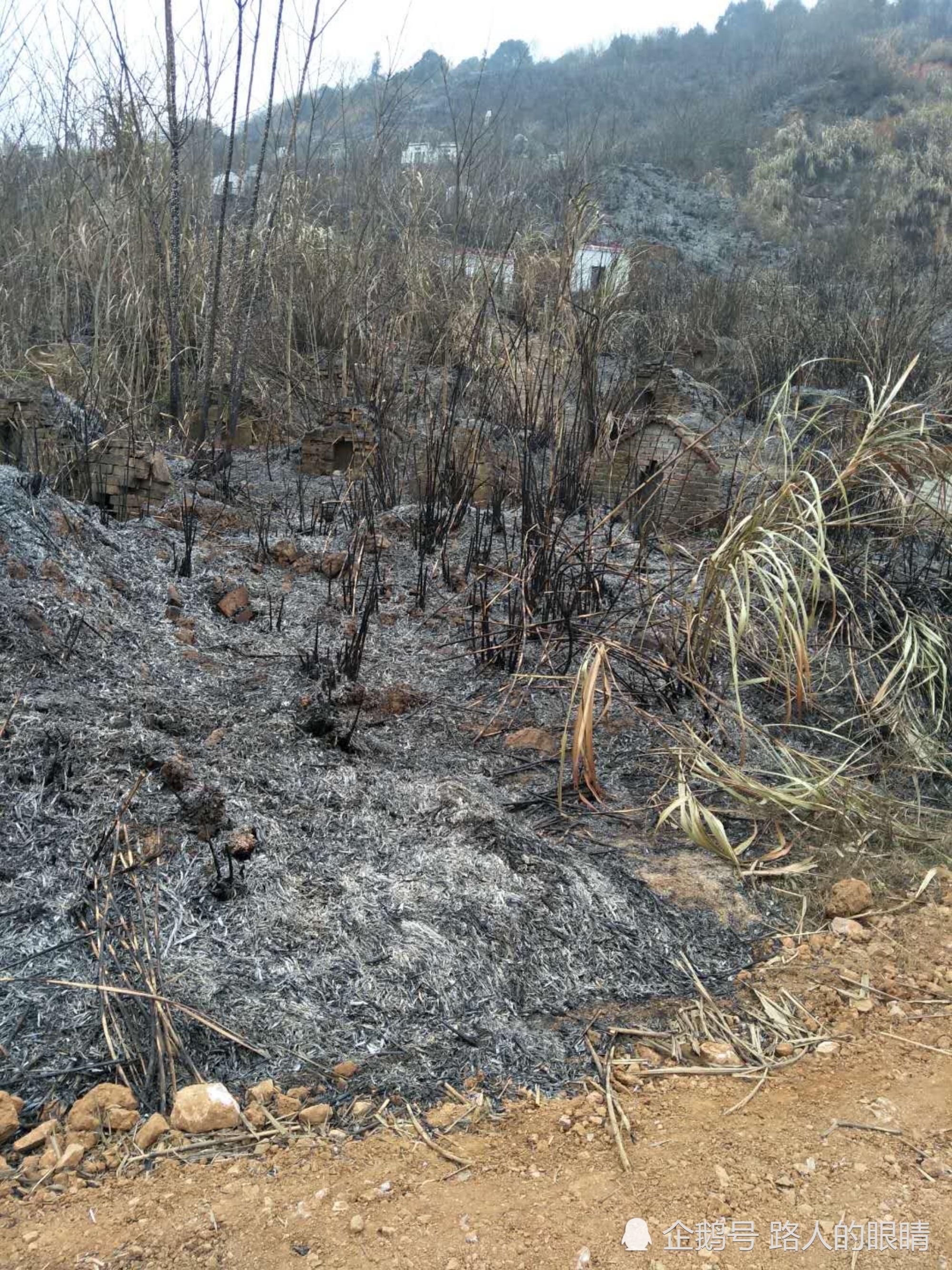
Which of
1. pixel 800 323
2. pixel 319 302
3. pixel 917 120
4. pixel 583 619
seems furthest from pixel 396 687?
pixel 917 120

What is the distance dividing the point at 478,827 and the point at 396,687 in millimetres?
733

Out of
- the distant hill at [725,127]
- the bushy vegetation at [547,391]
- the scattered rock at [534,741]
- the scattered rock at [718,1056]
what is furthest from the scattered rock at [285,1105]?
the distant hill at [725,127]

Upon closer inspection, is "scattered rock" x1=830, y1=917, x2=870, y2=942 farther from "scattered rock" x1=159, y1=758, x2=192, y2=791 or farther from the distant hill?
the distant hill

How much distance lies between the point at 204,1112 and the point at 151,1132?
72mm

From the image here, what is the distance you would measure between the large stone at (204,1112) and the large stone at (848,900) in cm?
124

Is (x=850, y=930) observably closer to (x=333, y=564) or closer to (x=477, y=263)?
(x=333, y=564)

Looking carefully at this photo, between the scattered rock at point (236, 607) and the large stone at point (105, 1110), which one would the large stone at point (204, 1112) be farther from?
the scattered rock at point (236, 607)

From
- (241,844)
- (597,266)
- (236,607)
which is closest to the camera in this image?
(241,844)

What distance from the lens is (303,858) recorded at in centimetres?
198

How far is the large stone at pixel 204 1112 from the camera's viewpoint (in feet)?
4.47

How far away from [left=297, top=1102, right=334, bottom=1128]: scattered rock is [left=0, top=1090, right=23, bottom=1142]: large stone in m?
0.39

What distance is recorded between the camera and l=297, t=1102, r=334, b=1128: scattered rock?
140 centimetres

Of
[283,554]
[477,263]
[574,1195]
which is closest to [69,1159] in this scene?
[574,1195]

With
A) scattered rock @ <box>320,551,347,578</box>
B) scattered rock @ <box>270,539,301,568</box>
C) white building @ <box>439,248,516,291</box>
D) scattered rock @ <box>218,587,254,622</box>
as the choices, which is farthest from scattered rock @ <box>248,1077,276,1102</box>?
white building @ <box>439,248,516,291</box>
